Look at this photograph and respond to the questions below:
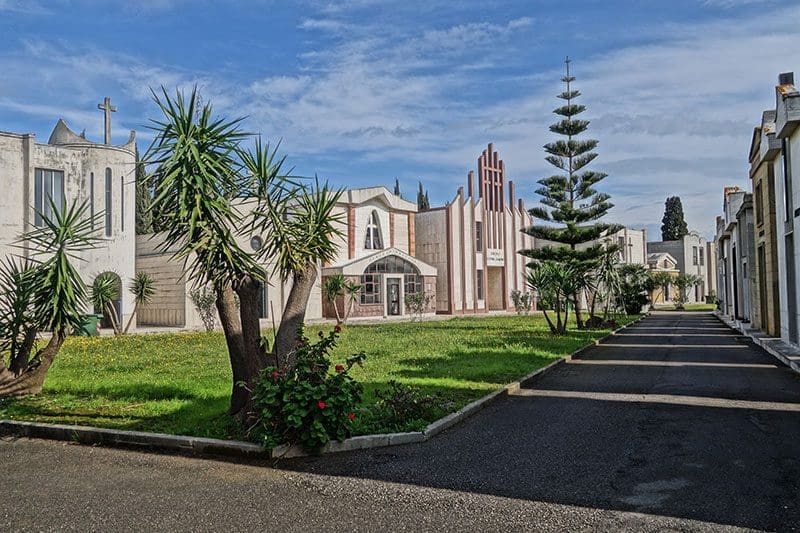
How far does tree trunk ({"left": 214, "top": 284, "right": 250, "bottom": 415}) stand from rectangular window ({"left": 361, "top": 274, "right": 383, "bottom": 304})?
3042 centimetres

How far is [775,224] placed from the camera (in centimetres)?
1983

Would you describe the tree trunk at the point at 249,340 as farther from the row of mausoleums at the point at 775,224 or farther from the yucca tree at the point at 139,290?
the yucca tree at the point at 139,290

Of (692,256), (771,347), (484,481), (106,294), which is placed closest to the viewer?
(484,481)

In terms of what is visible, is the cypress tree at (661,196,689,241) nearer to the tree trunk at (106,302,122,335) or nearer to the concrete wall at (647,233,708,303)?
the concrete wall at (647,233,708,303)

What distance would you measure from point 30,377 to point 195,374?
2.95m

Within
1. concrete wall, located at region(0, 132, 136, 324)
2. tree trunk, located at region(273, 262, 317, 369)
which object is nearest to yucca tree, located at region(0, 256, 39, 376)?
tree trunk, located at region(273, 262, 317, 369)

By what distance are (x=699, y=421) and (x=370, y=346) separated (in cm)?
1173

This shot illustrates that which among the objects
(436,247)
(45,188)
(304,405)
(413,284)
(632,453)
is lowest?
(632,453)

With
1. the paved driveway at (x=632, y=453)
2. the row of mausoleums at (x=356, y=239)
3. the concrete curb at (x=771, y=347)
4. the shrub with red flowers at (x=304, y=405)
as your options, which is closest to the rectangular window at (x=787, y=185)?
the concrete curb at (x=771, y=347)

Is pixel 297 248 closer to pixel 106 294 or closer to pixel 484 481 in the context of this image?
pixel 484 481

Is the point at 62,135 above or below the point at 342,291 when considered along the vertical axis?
above

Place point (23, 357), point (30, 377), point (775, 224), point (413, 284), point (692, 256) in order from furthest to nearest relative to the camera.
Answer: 1. point (692, 256)
2. point (413, 284)
3. point (775, 224)
4. point (23, 357)
5. point (30, 377)

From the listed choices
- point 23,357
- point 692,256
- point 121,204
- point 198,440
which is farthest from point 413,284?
point 692,256

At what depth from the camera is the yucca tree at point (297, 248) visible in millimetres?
8055
